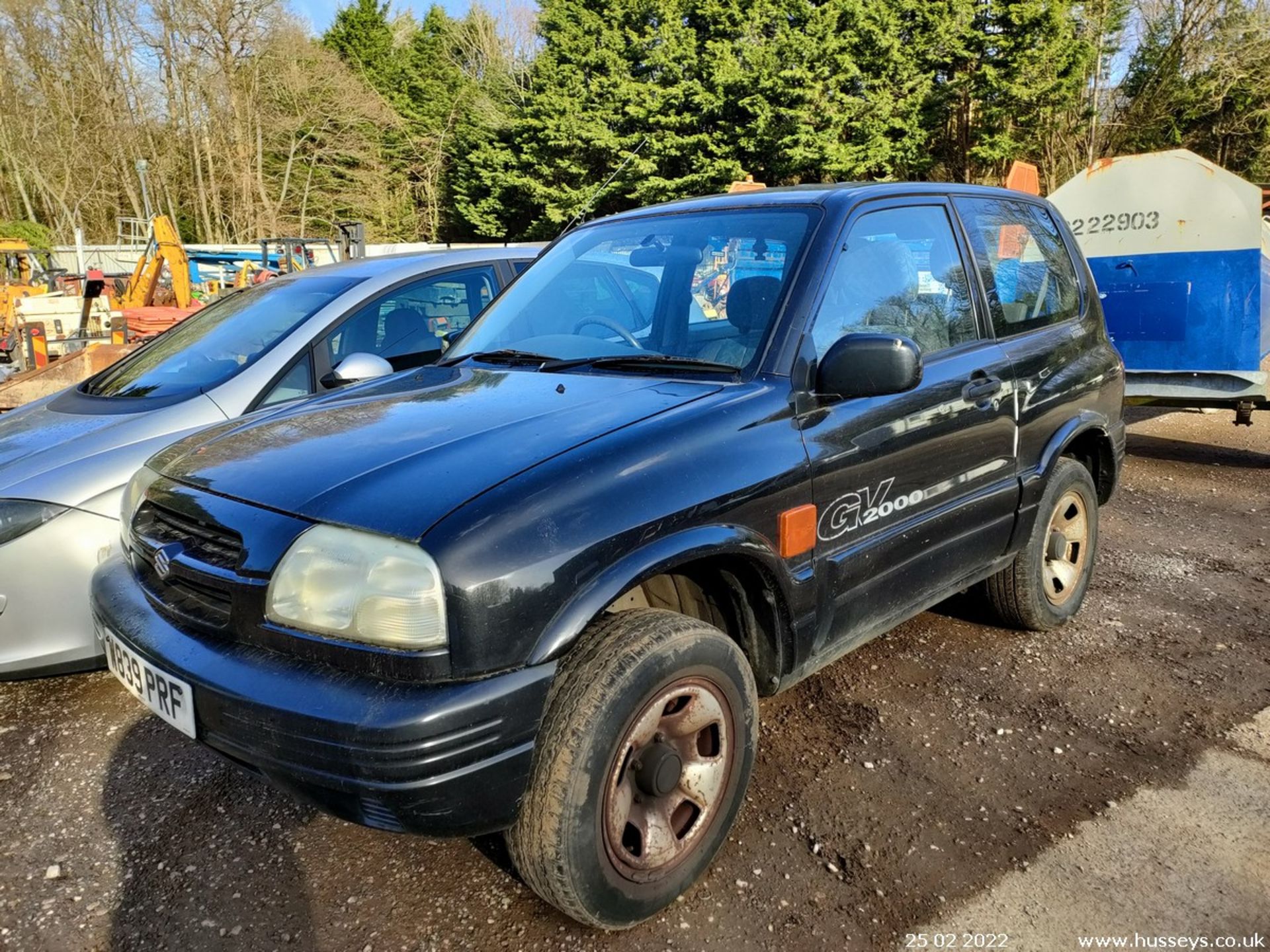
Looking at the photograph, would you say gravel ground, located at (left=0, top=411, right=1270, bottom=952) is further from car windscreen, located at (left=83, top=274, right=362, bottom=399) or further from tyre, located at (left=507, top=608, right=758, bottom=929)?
car windscreen, located at (left=83, top=274, right=362, bottom=399)

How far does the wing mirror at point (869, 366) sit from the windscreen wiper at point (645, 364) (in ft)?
0.88

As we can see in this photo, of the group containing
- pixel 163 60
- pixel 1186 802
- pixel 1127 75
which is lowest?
pixel 1186 802

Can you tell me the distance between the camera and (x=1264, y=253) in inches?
253

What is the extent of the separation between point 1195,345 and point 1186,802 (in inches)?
186

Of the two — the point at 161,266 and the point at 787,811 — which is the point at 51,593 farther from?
the point at 161,266

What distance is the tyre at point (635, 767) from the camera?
1979mm

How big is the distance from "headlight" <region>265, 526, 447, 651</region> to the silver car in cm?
135

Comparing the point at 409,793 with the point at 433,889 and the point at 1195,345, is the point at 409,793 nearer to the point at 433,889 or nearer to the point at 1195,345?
the point at 433,889

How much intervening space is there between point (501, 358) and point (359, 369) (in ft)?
2.92

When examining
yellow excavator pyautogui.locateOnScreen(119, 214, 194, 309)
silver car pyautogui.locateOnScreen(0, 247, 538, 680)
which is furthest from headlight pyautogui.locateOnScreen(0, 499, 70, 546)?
yellow excavator pyautogui.locateOnScreen(119, 214, 194, 309)

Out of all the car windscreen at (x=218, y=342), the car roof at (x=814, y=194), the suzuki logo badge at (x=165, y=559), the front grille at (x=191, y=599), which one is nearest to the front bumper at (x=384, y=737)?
the front grille at (x=191, y=599)

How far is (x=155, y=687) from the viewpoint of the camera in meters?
2.22

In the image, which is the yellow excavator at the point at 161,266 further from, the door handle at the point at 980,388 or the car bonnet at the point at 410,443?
the door handle at the point at 980,388

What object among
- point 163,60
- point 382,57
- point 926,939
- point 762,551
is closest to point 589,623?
point 762,551
